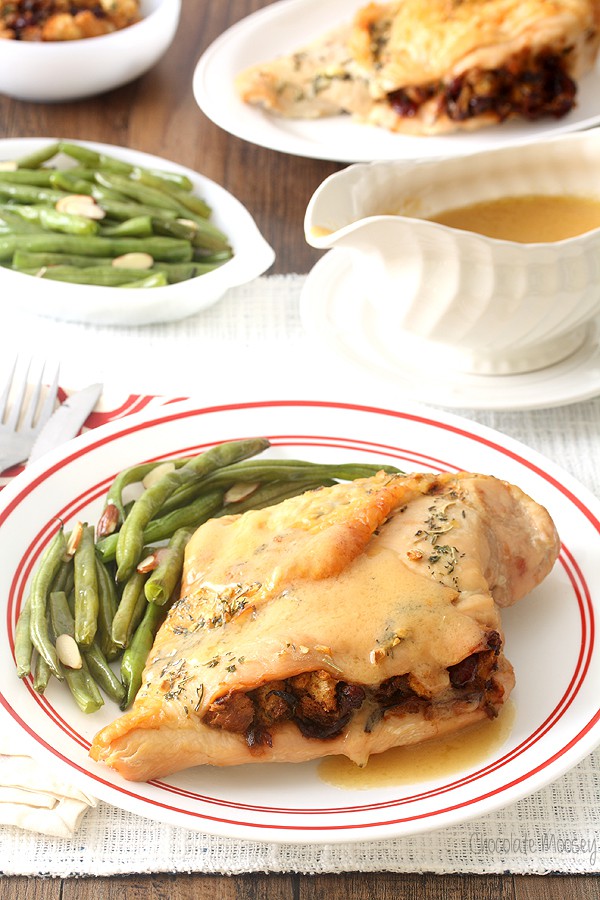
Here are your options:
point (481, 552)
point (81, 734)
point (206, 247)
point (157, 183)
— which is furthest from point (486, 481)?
point (157, 183)

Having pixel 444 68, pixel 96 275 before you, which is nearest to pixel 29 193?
pixel 96 275

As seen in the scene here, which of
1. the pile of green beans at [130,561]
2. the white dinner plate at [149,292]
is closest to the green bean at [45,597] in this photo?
the pile of green beans at [130,561]

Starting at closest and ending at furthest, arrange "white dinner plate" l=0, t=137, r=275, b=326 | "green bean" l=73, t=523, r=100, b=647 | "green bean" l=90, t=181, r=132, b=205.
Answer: "green bean" l=73, t=523, r=100, b=647 < "white dinner plate" l=0, t=137, r=275, b=326 < "green bean" l=90, t=181, r=132, b=205

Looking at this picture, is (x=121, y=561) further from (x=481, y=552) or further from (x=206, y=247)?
(x=206, y=247)

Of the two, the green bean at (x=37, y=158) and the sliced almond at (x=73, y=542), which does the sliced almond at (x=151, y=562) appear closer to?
the sliced almond at (x=73, y=542)

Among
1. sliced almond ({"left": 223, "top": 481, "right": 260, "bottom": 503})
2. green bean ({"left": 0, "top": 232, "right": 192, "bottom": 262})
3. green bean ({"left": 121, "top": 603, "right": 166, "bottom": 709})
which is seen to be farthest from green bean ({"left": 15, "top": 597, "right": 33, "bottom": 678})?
green bean ({"left": 0, "top": 232, "right": 192, "bottom": 262})

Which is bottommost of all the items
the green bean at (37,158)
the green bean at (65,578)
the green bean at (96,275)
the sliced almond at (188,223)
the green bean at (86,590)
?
the sliced almond at (188,223)

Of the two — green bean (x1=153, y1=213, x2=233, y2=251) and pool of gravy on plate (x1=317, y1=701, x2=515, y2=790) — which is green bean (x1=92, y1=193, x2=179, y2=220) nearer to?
green bean (x1=153, y1=213, x2=233, y2=251)
